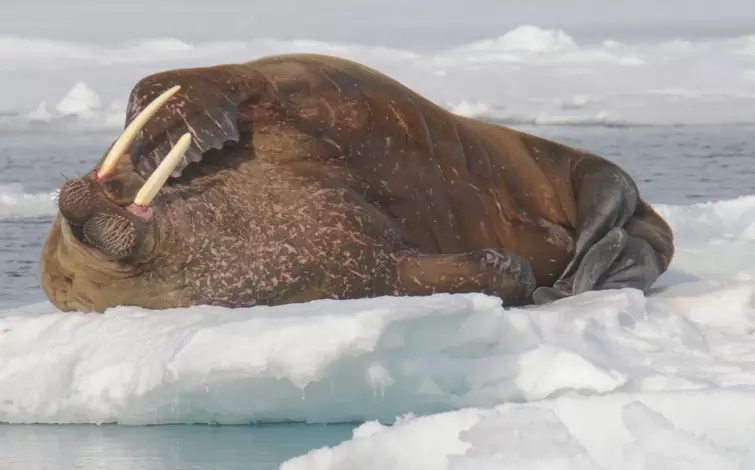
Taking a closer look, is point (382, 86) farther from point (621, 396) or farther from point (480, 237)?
point (621, 396)

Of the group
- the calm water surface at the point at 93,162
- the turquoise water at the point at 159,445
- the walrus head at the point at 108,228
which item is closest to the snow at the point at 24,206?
the calm water surface at the point at 93,162

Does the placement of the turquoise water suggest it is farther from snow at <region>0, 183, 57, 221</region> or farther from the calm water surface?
snow at <region>0, 183, 57, 221</region>

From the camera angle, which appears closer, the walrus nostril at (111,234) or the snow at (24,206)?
the walrus nostril at (111,234)

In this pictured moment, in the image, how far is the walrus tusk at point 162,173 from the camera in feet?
18.5

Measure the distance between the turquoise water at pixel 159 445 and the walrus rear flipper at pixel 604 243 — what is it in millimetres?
1720

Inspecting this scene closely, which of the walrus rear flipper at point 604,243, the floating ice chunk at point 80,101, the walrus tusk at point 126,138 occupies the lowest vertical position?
the floating ice chunk at point 80,101

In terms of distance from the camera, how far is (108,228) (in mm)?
5742

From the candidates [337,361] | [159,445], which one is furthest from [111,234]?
[337,361]

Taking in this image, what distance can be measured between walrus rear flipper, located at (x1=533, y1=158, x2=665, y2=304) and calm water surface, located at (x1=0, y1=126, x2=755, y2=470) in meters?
1.82

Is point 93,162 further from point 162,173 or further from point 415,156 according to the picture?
point 162,173

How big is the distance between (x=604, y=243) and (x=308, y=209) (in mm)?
1376

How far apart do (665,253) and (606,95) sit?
54.0 ft

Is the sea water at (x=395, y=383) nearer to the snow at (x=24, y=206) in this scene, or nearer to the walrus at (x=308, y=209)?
the walrus at (x=308, y=209)

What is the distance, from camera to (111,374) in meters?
5.39
